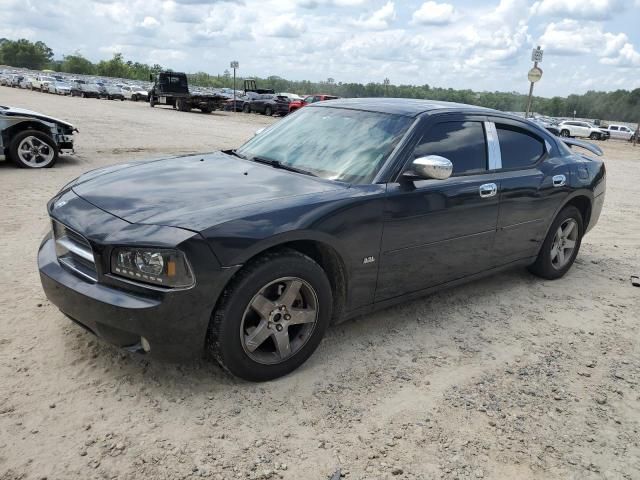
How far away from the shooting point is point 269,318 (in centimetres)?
294

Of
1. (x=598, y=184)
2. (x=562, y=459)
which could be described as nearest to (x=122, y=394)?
(x=562, y=459)

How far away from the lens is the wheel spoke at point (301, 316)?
3.04m

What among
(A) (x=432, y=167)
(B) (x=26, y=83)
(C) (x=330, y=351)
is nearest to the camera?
(A) (x=432, y=167)

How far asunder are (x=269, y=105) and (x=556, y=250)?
30159 mm

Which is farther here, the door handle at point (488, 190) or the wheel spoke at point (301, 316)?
the door handle at point (488, 190)

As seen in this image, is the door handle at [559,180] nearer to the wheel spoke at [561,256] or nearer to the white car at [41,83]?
the wheel spoke at [561,256]

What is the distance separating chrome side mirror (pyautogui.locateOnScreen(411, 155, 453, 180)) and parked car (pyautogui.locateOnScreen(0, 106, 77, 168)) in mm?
8255

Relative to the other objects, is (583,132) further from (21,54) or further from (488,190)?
(21,54)

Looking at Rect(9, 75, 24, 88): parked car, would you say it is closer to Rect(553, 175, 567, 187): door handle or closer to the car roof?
the car roof

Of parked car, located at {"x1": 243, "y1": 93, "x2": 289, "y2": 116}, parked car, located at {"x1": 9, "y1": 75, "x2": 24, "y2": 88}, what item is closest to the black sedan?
parked car, located at {"x1": 243, "y1": 93, "x2": 289, "y2": 116}

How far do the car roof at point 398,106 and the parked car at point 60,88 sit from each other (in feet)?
166

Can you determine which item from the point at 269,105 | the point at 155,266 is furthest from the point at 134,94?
the point at 155,266

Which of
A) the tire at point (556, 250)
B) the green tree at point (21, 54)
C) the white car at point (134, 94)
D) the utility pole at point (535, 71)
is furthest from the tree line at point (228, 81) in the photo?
the tire at point (556, 250)

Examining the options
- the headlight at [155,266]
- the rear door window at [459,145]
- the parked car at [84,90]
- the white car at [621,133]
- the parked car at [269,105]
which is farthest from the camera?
the parked car at [84,90]
